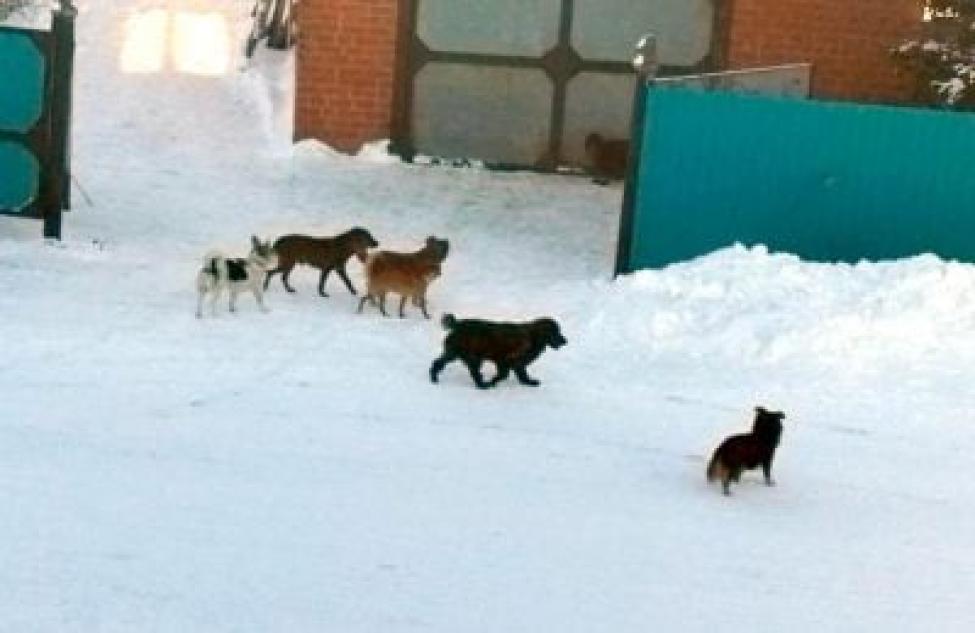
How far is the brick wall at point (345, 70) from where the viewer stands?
16516 millimetres

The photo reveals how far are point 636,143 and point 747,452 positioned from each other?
179 inches

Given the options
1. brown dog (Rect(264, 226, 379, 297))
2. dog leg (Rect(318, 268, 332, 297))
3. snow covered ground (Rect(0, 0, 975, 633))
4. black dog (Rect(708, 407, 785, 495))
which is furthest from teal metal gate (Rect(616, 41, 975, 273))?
black dog (Rect(708, 407, 785, 495))

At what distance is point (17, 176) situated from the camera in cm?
1166

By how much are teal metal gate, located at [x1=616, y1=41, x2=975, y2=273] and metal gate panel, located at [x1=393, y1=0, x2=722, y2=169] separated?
18.0 ft

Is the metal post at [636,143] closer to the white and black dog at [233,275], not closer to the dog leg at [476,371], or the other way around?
the white and black dog at [233,275]

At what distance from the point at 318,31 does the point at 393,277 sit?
734 centimetres

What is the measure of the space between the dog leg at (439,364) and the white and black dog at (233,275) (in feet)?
5.60

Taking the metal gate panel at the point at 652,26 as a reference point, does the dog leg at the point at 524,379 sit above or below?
below

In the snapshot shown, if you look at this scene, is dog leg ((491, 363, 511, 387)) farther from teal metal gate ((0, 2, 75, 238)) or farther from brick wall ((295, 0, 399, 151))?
brick wall ((295, 0, 399, 151))

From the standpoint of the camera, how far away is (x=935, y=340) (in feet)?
30.3

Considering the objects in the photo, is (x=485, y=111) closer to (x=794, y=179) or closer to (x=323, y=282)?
(x=794, y=179)

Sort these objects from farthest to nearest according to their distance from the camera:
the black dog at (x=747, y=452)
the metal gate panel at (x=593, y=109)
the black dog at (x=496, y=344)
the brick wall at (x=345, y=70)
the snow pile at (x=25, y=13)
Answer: the snow pile at (x=25, y=13), the metal gate panel at (x=593, y=109), the brick wall at (x=345, y=70), the black dog at (x=496, y=344), the black dog at (x=747, y=452)

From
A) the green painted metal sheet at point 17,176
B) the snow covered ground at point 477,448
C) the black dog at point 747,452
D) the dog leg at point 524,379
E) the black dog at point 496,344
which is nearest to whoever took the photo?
the snow covered ground at point 477,448

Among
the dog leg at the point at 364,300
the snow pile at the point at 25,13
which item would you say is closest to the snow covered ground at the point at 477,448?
the dog leg at the point at 364,300
